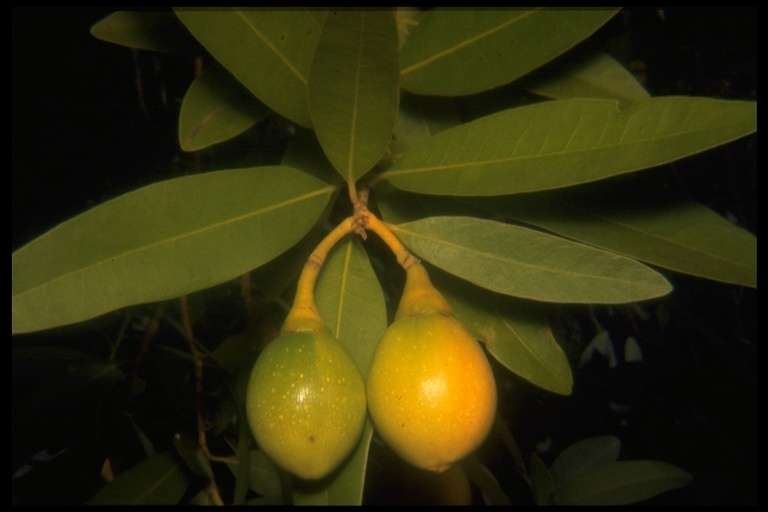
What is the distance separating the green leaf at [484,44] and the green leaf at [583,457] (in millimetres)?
1216

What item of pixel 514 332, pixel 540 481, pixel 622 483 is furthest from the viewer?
pixel 622 483

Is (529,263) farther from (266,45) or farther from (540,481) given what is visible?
(540,481)

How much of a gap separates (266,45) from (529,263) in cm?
55

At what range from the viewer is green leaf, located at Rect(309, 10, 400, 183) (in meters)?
0.89

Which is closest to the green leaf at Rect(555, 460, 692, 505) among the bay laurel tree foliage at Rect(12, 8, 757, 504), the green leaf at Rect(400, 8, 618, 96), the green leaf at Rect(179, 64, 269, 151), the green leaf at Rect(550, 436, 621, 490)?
the green leaf at Rect(550, 436, 621, 490)

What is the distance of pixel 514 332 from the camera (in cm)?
127

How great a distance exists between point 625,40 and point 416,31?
78 cm

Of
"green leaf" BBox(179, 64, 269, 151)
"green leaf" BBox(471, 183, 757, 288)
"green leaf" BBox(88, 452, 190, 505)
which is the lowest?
"green leaf" BBox(88, 452, 190, 505)

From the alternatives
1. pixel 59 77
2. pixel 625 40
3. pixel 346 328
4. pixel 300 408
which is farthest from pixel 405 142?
pixel 59 77

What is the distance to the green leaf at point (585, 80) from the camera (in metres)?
1.28

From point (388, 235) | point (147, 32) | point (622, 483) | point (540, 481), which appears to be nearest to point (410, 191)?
point (388, 235)

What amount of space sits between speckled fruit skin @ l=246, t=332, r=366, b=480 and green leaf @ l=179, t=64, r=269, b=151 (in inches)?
16.7

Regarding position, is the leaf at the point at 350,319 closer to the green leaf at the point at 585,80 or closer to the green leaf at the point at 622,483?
the green leaf at the point at 585,80

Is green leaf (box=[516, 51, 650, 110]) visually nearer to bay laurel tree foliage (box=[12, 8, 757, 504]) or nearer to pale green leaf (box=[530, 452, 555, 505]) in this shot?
bay laurel tree foliage (box=[12, 8, 757, 504])
